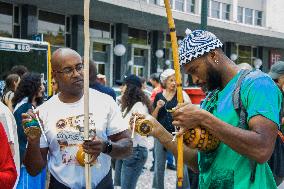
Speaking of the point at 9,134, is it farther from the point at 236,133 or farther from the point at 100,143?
the point at 236,133

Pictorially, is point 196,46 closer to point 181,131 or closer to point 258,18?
point 181,131

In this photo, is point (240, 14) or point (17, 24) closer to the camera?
point (17, 24)

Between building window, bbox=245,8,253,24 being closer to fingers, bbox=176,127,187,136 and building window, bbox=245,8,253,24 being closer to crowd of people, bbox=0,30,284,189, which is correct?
crowd of people, bbox=0,30,284,189

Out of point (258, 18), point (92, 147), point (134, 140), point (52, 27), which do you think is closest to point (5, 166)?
point (92, 147)

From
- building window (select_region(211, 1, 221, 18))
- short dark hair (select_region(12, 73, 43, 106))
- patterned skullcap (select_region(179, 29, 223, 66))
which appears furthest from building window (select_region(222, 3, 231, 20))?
patterned skullcap (select_region(179, 29, 223, 66))

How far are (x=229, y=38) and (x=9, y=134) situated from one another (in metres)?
37.6

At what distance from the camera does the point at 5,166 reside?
3.05 m

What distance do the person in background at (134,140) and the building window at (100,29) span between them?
884 inches

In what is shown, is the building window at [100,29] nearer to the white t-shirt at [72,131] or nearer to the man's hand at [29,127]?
the white t-shirt at [72,131]

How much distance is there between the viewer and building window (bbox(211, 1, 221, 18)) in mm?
43647

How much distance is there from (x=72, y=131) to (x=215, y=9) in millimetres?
41284

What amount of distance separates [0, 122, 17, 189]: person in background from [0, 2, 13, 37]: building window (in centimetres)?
2196

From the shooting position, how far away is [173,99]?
7941 mm

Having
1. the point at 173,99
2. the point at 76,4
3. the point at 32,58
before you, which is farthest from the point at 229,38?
the point at 173,99
